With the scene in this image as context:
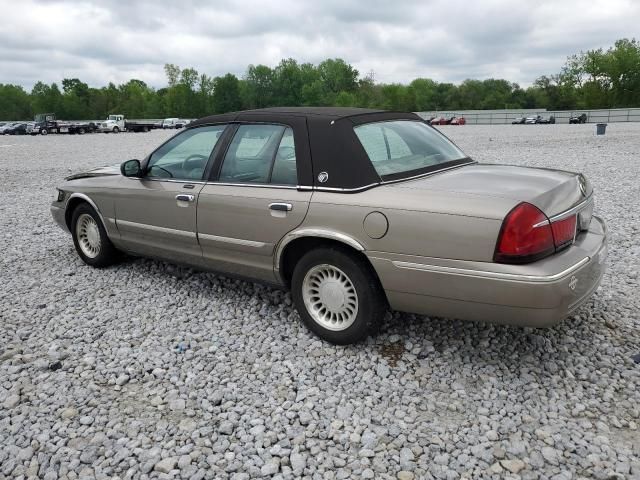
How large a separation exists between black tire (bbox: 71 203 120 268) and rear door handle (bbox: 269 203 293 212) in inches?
94.7

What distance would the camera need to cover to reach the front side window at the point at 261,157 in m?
3.83

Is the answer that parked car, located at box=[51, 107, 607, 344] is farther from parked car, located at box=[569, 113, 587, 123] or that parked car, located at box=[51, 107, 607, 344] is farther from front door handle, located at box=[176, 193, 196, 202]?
parked car, located at box=[569, 113, 587, 123]

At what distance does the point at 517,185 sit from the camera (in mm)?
3244

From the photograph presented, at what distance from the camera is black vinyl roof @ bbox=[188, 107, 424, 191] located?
3461 mm

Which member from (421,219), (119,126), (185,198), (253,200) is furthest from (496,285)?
(119,126)

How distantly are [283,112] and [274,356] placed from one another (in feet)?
5.89

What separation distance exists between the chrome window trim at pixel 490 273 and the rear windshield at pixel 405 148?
65 centimetres

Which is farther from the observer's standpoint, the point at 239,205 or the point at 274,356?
the point at 239,205

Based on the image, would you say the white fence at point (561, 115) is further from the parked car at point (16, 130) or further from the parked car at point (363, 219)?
the parked car at point (363, 219)

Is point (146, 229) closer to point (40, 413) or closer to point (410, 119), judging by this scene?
point (40, 413)

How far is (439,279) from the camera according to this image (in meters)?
3.09

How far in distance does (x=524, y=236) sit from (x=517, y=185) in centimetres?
49

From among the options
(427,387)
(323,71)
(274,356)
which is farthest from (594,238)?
(323,71)

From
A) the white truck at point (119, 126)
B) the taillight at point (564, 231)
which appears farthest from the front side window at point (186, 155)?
the white truck at point (119, 126)
